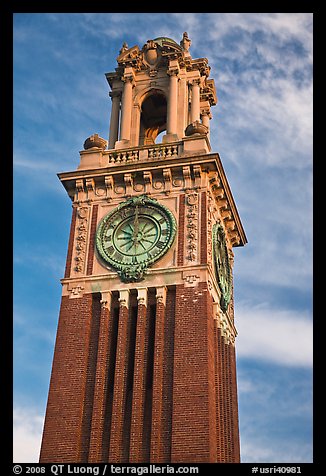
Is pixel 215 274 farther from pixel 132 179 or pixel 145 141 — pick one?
pixel 145 141

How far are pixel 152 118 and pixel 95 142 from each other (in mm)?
5996

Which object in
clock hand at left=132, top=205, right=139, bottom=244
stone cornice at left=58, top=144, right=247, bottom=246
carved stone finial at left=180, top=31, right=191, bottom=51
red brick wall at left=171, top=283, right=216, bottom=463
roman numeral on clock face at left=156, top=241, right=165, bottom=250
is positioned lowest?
red brick wall at left=171, top=283, right=216, bottom=463

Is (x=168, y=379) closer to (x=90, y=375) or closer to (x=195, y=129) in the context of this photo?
(x=90, y=375)

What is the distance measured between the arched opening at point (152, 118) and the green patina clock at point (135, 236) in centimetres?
731

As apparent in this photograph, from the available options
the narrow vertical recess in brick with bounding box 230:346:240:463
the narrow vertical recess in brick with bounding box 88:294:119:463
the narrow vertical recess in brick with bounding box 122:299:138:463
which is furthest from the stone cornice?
the narrow vertical recess in brick with bounding box 230:346:240:463

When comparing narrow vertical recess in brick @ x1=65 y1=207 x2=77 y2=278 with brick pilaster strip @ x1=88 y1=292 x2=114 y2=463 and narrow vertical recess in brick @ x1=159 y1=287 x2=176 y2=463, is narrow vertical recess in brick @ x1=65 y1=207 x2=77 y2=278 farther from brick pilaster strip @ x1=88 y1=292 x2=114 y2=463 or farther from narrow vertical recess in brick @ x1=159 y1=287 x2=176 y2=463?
narrow vertical recess in brick @ x1=159 y1=287 x2=176 y2=463

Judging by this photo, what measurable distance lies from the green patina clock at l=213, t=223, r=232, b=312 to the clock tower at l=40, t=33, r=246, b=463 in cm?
8

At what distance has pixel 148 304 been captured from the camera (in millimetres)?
29500

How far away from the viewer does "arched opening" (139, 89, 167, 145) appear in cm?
3831

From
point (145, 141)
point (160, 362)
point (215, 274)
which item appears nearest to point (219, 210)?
point (215, 274)

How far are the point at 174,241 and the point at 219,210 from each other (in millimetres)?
4502

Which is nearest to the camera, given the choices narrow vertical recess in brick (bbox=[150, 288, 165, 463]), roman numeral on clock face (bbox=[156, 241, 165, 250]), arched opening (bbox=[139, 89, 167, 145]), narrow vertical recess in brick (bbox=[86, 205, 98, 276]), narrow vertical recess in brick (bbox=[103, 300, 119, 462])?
narrow vertical recess in brick (bbox=[150, 288, 165, 463])

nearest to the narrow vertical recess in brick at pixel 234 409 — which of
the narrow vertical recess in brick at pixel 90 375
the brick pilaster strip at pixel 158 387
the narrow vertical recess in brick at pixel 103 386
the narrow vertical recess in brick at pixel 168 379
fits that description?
the narrow vertical recess in brick at pixel 168 379

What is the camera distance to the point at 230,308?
34.3 meters
